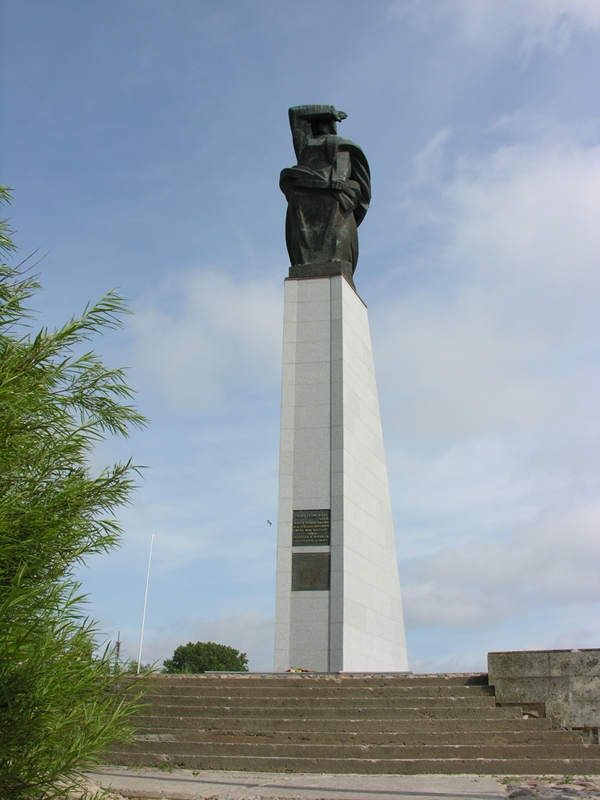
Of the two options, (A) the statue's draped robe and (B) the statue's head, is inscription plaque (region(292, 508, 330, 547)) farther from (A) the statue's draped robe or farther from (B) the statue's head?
(B) the statue's head

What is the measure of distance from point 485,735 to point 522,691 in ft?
2.50

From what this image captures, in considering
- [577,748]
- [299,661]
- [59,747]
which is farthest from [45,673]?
[299,661]

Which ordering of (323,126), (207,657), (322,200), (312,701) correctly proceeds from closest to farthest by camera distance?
(312,701) → (322,200) → (323,126) → (207,657)

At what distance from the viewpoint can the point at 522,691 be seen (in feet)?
26.2

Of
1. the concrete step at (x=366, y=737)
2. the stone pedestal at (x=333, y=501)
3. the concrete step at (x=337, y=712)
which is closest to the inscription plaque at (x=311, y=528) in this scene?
the stone pedestal at (x=333, y=501)

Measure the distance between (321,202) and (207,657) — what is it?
92.8 feet

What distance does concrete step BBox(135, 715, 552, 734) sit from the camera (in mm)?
7609

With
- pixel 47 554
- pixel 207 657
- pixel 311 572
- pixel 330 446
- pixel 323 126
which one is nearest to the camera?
pixel 47 554

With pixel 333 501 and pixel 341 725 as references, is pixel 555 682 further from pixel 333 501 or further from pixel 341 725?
pixel 333 501

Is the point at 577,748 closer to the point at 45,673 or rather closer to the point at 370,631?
the point at 45,673

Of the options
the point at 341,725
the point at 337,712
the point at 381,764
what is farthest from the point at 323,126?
the point at 381,764

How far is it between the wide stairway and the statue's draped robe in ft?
26.2

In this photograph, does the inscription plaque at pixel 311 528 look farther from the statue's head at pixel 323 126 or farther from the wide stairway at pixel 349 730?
the statue's head at pixel 323 126

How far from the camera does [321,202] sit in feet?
48.1
